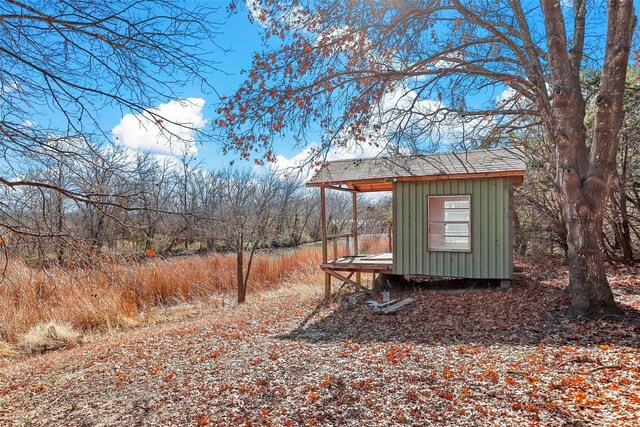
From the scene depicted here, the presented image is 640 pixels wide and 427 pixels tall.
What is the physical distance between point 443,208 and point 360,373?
5832 millimetres

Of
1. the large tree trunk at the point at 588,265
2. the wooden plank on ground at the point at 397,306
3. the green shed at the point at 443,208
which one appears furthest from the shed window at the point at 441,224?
the large tree trunk at the point at 588,265

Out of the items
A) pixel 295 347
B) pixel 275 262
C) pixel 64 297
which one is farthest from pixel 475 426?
pixel 275 262

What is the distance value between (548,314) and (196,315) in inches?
263

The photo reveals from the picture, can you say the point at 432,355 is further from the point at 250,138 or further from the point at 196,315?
the point at 196,315

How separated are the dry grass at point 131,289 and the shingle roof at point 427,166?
319 cm

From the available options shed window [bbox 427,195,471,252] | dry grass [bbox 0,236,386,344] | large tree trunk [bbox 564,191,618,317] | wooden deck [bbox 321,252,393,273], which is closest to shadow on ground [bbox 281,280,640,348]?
large tree trunk [bbox 564,191,618,317]

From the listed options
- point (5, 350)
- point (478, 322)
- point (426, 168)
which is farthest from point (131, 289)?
point (478, 322)

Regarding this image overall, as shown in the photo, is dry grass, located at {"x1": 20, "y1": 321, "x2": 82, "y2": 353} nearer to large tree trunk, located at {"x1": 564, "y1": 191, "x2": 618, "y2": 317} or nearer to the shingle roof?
the shingle roof

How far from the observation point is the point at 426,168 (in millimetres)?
8609

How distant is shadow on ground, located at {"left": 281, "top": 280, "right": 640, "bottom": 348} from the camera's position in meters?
4.95

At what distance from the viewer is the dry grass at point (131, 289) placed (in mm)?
7922

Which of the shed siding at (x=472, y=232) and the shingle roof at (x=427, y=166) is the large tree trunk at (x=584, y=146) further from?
the shed siding at (x=472, y=232)

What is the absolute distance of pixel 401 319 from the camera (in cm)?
652

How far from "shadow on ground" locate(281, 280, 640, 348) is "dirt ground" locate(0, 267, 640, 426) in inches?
1.1
